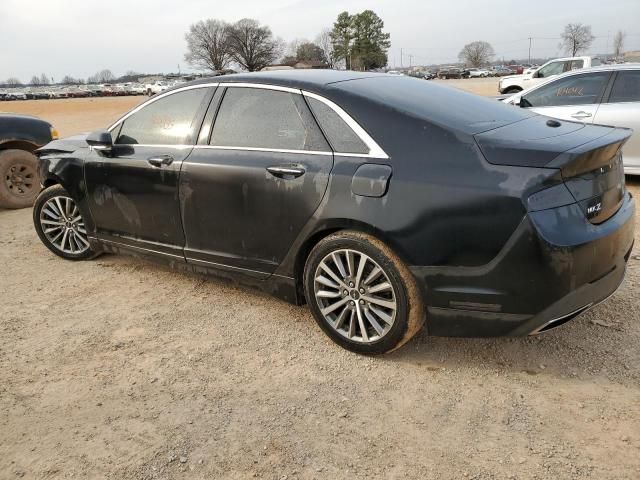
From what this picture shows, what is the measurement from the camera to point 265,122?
11.2 ft

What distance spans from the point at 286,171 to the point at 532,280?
149 centimetres

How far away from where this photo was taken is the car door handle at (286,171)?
3141 millimetres

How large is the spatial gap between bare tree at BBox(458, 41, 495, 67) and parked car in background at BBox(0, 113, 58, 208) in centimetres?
12963

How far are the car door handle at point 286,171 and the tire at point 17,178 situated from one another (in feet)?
17.6

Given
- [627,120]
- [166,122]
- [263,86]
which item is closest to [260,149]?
[263,86]

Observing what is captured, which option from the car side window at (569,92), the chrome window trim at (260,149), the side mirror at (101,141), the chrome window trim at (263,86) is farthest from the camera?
the car side window at (569,92)

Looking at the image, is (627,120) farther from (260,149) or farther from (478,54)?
(478,54)

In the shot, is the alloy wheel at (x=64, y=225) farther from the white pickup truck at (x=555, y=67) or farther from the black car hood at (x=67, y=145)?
the white pickup truck at (x=555, y=67)

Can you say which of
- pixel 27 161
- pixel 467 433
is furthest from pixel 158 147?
pixel 27 161

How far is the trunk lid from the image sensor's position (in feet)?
8.32

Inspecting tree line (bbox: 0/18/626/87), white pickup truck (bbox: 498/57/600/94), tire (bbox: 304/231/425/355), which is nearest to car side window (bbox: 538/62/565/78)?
white pickup truck (bbox: 498/57/600/94)

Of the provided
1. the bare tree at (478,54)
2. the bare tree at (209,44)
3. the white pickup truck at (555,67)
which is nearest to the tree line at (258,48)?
the bare tree at (209,44)

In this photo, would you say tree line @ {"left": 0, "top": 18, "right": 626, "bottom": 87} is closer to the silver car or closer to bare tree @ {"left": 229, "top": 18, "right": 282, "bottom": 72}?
bare tree @ {"left": 229, "top": 18, "right": 282, "bottom": 72}

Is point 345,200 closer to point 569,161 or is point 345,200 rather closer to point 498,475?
point 569,161
